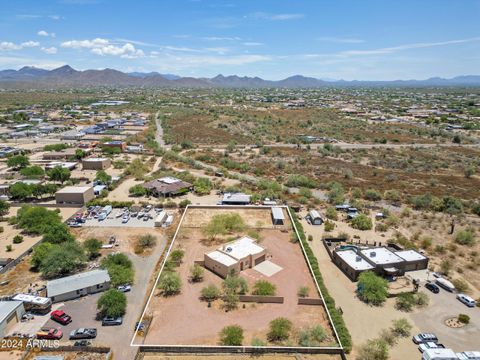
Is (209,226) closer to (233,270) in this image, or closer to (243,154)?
(233,270)

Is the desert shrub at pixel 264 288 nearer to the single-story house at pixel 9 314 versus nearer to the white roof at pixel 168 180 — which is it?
the single-story house at pixel 9 314

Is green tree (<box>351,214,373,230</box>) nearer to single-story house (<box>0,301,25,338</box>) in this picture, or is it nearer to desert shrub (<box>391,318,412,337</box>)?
desert shrub (<box>391,318,412,337</box>)

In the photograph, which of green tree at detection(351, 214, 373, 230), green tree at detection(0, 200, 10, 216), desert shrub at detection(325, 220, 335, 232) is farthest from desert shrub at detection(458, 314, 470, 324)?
Answer: green tree at detection(0, 200, 10, 216)

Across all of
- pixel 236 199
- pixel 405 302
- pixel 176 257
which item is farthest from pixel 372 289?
pixel 236 199

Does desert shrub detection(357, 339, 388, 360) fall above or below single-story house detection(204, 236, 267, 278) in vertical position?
below

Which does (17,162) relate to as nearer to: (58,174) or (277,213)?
(58,174)

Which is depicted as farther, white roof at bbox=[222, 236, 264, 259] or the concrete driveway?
white roof at bbox=[222, 236, 264, 259]
